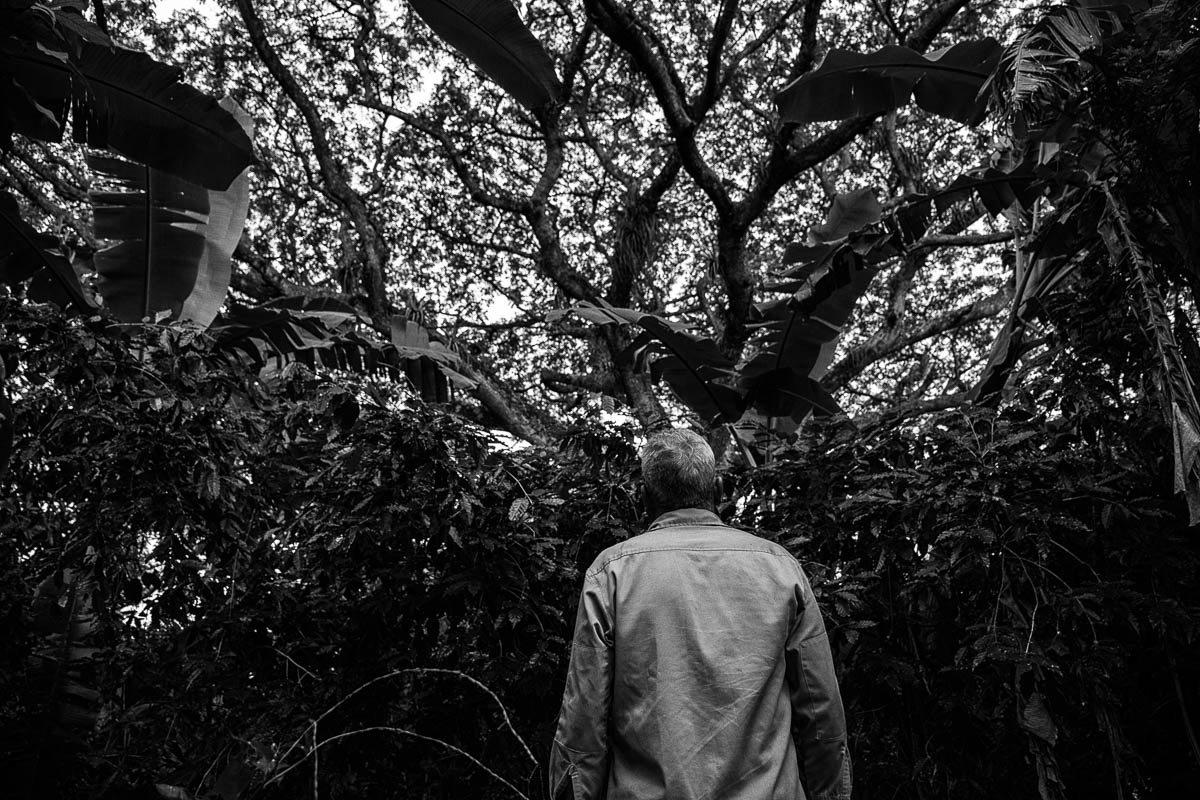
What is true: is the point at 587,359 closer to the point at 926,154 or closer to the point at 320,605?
the point at 926,154

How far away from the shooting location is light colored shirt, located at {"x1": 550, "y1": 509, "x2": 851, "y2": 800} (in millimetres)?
1963

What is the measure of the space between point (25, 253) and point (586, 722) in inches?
145

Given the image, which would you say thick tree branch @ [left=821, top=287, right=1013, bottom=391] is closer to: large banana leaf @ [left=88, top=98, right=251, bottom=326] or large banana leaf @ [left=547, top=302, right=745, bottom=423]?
large banana leaf @ [left=547, top=302, right=745, bottom=423]

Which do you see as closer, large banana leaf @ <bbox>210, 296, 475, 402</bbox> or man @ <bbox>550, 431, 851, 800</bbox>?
man @ <bbox>550, 431, 851, 800</bbox>

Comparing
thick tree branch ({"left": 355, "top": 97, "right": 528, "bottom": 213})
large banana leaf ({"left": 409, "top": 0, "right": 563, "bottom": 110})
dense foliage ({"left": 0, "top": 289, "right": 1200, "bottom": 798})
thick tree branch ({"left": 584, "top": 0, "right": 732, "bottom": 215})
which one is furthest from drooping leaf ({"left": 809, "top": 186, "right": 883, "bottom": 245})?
thick tree branch ({"left": 355, "top": 97, "right": 528, "bottom": 213})

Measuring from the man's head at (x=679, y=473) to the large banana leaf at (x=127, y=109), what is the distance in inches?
100

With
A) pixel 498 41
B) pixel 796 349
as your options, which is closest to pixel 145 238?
pixel 498 41

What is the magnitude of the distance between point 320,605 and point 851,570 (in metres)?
1.87

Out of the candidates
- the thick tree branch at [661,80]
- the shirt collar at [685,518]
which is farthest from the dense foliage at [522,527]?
the thick tree branch at [661,80]

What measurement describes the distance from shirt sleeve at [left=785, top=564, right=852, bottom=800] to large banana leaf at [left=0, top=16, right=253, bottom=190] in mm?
3066

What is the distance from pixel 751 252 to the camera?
12.0m

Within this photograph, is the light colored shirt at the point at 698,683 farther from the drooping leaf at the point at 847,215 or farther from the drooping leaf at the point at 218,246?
the drooping leaf at the point at 218,246

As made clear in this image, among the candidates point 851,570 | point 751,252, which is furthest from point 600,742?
point 751,252

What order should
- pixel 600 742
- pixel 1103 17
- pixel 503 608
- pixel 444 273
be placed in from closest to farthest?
pixel 600 742 < pixel 503 608 < pixel 1103 17 < pixel 444 273
